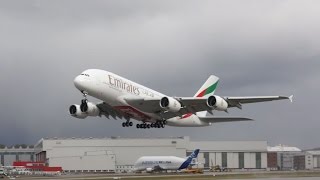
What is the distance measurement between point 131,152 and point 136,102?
354 feet

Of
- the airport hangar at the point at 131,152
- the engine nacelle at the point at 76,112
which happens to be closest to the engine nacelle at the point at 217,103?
the engine nacelle at the point at 76,112

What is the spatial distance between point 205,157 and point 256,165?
17610mm

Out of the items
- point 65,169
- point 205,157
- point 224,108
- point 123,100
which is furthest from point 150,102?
point 205,157

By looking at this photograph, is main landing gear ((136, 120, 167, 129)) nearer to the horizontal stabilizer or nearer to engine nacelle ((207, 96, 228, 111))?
the horizontal stabilizer

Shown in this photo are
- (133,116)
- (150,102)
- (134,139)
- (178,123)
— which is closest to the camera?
(150,102)

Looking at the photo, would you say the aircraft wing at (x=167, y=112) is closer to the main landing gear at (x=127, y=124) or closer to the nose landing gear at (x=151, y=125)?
the nose landing gear at (x=151, y=125)

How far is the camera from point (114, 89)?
68375 mm

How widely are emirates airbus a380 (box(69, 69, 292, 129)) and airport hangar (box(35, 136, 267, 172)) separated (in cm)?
8772

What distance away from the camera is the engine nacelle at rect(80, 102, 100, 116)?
247 feet

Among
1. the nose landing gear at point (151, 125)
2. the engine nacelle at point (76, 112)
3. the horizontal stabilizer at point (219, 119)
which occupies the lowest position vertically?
the nose landing gear at point (151, 125)

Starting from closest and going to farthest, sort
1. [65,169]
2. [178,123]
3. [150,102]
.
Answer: [150,102]
[178,123]
[65,169]

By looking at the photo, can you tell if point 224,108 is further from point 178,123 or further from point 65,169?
point 65,169

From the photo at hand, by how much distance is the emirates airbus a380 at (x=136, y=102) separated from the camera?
219ft

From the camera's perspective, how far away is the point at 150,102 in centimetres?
7088
